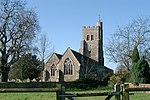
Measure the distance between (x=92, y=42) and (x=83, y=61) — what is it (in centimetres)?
1471

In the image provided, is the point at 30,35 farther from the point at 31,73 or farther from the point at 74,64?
the point at 74,64

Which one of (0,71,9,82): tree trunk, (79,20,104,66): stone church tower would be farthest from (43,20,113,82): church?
(0,71,9,82): tree trunk

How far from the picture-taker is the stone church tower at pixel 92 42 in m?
98.1

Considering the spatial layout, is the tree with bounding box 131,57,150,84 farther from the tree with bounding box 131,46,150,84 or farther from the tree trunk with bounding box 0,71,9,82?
the tree trunk with bounding box 0,71,9,82

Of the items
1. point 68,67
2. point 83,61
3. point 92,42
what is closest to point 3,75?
point 68,67

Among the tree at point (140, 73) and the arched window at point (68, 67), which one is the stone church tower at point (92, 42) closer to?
the arched window at point (68, 67)

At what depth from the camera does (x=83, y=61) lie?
86875mm

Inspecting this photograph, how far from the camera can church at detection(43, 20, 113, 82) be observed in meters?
81.1

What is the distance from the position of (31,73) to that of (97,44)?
4062cm

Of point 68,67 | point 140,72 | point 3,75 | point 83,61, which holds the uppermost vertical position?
point 83,61

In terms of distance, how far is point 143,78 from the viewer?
32688 millimetres

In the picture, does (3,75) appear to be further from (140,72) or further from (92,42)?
(92,42)

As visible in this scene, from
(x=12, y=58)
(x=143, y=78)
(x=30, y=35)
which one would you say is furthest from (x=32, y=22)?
(x=143, y=78)

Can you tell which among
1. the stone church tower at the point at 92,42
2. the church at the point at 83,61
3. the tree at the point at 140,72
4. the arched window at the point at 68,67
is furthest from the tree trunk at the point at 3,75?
the stone church tower at the point at 92,42
